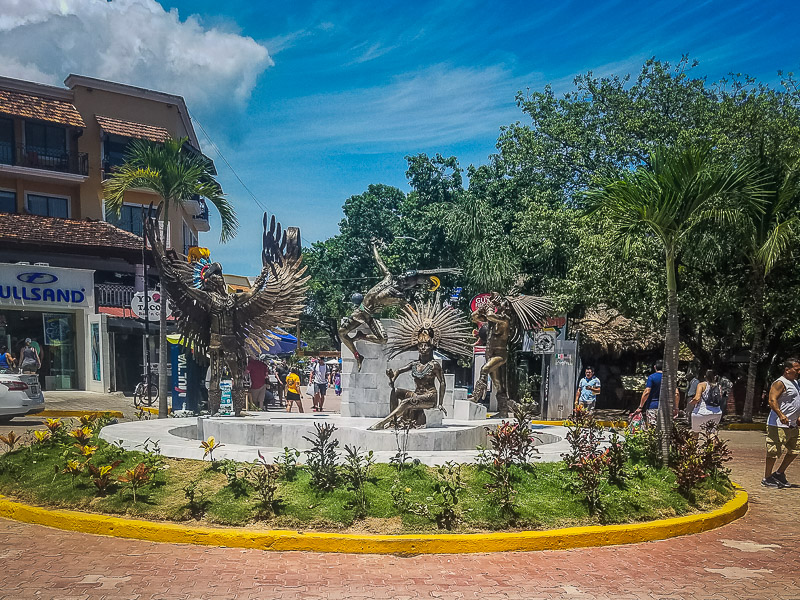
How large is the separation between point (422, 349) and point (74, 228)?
21.2 meters

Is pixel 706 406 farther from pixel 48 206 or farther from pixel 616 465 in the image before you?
pixel 48 206

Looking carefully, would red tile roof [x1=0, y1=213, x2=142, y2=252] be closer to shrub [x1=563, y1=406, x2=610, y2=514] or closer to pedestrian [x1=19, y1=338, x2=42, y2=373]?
pedestrian [x1=19, y1=338, x2=42, y2=373]

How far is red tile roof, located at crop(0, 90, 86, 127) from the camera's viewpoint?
2789 centimetres

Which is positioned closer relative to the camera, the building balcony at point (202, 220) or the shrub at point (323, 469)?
the shrub at point (323, 469)

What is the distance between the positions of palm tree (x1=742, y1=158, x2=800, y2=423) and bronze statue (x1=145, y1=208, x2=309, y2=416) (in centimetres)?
1127

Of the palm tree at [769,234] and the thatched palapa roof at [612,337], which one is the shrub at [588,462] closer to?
the palm tree at [769,234]

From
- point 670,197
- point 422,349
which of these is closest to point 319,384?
point 422,349

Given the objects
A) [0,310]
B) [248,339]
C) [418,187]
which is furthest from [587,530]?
[418,187]

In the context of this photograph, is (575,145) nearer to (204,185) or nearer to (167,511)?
(204,185)

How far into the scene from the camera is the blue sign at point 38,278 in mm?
24641

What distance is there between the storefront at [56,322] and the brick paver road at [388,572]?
1892cm

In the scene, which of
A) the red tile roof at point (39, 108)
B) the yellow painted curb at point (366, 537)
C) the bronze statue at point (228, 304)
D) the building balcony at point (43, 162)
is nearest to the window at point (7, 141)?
the building balcony at point (43, 162)

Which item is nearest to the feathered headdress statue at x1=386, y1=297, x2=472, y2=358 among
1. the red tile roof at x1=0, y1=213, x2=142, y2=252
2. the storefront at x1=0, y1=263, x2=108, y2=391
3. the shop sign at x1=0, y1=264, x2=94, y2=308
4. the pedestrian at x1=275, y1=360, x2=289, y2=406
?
the pedestrian at x1=275, y1=360, x2=289, y2=406

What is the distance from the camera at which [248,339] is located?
1341cm
